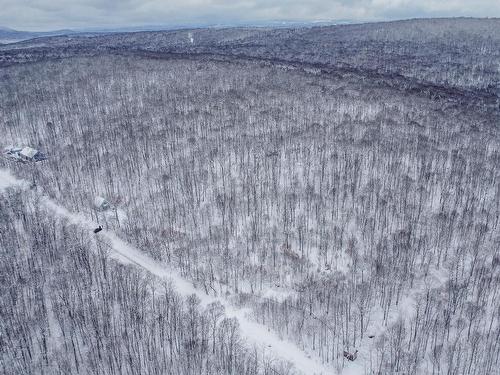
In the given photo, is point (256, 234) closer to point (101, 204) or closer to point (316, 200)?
point (316, 200)

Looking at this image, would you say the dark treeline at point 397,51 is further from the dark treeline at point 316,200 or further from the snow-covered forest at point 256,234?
the dark treeline at point 316,200

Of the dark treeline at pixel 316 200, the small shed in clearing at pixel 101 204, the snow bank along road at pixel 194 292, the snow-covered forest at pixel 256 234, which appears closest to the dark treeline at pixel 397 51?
the snow-covered forest at pixel 256 234

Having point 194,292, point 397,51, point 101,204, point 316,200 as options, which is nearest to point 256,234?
point 316,200

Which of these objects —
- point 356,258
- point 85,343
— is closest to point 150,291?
point 85,343

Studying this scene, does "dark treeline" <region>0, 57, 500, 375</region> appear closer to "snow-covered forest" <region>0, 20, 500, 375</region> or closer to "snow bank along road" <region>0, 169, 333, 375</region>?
"snow-covered forest" <region>0, 20, 500, 375</region>

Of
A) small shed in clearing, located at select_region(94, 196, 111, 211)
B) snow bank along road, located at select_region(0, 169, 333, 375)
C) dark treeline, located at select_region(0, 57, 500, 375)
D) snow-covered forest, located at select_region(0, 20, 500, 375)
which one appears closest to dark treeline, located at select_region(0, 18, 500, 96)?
snow-covered forest, located at select_region(0, 20, 500, 375)

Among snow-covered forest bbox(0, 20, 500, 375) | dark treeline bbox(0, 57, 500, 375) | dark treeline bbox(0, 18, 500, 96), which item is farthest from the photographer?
dark treeline bbox(0, 18, 500, 96)
